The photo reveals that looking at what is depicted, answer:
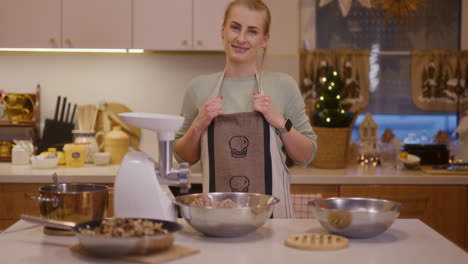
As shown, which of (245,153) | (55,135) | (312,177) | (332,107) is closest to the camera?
(245,153)

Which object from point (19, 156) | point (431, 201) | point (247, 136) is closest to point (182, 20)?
point (19, 156)

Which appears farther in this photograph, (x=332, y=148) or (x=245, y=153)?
(x=332, y=148)

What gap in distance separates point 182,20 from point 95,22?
1.69 ft

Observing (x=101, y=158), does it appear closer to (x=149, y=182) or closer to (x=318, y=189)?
(x=318, y=189)

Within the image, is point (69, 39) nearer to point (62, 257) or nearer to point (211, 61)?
point (211, 61)

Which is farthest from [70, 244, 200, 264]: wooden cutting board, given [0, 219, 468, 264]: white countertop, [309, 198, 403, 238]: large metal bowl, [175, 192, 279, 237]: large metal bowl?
[309, 198, 403, 238]: large metal bowl

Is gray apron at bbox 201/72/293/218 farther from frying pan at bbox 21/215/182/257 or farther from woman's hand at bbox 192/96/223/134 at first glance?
frying pan at bbox 21/215/182/257

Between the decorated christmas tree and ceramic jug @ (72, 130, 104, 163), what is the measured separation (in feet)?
4.44

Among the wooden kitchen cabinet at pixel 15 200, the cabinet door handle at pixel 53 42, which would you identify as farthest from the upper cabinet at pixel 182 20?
the wooden kitchen cabinet at pixel 15 200

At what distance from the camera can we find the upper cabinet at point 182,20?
3.72m

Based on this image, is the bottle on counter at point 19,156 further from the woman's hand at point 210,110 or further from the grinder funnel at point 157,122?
the grinder funnel at point 157,122

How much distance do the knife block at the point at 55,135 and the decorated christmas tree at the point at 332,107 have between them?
1566 mm

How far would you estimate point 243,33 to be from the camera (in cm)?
230

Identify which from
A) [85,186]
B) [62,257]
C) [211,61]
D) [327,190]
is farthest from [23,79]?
[62,257]
